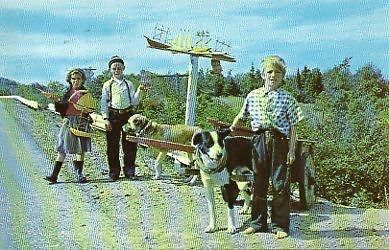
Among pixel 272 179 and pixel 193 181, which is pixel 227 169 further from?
pixel 193 181

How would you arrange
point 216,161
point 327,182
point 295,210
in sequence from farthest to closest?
point 327,182 < point 295,210 < point 216,161

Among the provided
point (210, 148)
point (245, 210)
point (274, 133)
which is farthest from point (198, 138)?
point (245, 210)

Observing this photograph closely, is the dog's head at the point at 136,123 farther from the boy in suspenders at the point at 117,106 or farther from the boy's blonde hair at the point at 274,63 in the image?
the boy's blonde hair at the point at 274,63

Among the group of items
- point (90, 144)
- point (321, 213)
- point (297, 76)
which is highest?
point (297, 76)

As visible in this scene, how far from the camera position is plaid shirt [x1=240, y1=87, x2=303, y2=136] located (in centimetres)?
188

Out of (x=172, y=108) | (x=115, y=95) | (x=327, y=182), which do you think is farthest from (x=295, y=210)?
(x=115, y=95)

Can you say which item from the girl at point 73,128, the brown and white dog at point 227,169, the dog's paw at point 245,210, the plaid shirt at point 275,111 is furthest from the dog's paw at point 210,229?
the girl at point 73,128

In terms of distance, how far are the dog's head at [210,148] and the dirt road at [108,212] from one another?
17 centimetres

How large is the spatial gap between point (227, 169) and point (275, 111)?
0.18 m

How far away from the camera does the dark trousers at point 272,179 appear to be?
6.21 feet

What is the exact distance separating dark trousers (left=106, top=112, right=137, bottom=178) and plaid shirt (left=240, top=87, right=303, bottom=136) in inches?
20.0

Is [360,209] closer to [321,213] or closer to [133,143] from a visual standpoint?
[321,213]

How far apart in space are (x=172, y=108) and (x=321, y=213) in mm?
471

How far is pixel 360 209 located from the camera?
225cm
